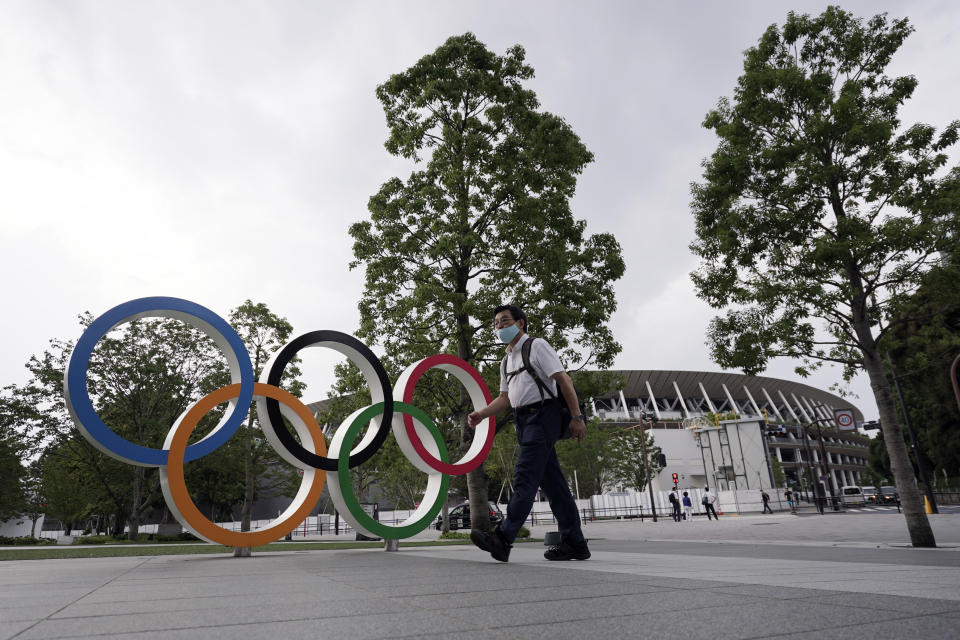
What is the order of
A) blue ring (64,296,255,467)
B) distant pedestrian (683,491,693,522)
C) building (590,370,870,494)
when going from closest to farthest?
blue ring (64,296,255,467) → distant pedestrian (683,491,693,522) → building (590,370,870,494)

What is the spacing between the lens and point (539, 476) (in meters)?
4.68

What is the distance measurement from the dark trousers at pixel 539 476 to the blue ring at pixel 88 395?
4.32 m

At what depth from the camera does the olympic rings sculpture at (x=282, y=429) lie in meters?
7.00

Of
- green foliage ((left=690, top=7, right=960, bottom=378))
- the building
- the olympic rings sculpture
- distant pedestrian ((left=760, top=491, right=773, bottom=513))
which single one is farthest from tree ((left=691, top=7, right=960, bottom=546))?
the building

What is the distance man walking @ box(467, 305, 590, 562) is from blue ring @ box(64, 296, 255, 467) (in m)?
4.25

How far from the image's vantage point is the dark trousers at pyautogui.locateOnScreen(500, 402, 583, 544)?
4.62 m

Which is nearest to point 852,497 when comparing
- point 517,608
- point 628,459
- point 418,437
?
point 628,459

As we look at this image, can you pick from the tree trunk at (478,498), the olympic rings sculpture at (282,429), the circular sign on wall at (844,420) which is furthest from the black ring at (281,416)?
the circular sign on wall at (844,420)

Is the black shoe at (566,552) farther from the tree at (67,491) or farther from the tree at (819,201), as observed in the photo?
the tree at (67,491)

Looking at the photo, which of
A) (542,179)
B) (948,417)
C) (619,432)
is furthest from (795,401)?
(542,179)

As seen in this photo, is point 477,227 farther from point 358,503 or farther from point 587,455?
point 587,455

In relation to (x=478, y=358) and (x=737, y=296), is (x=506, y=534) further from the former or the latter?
(x=478, y=358)

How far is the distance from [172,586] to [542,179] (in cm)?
1230

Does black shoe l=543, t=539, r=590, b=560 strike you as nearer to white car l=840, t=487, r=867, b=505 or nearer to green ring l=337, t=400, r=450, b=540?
green ring l=337, t=400, r=450, b=540
